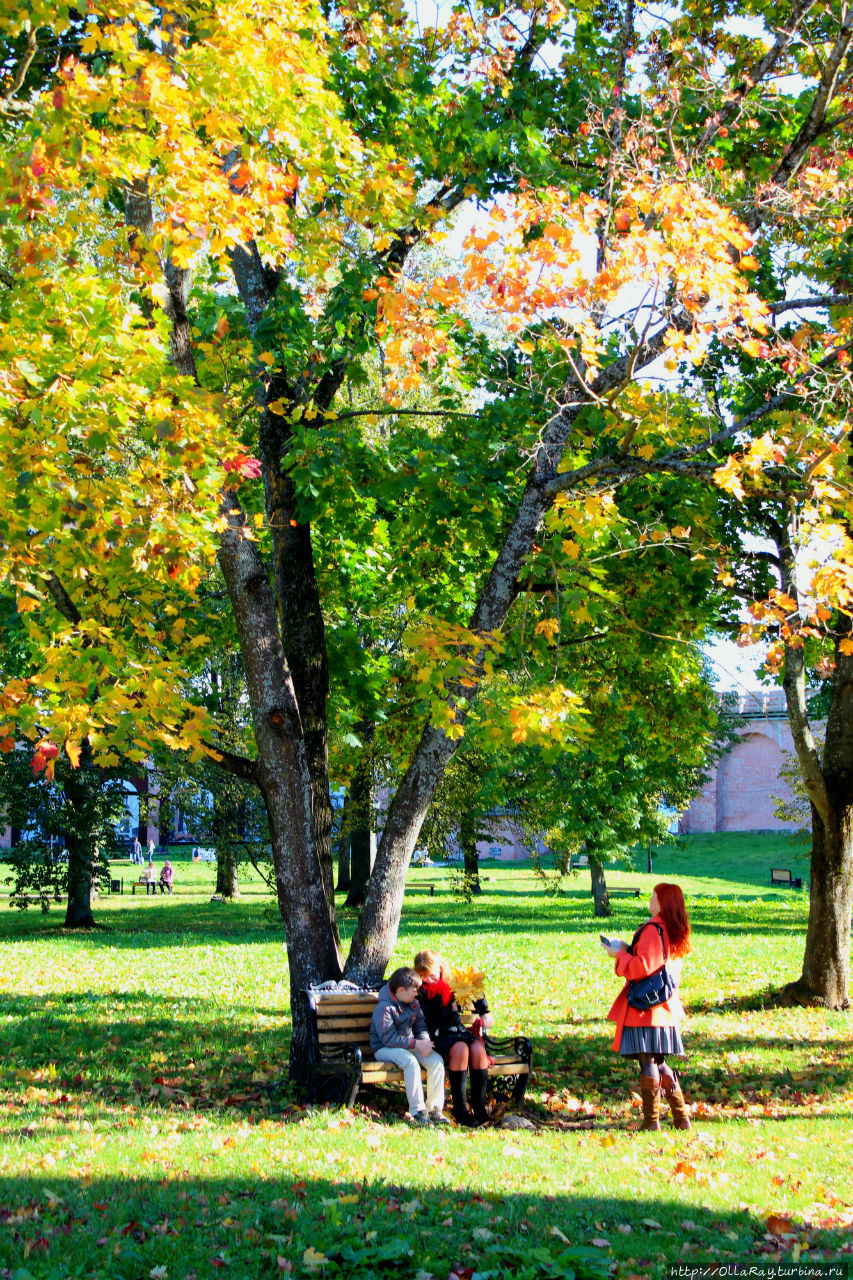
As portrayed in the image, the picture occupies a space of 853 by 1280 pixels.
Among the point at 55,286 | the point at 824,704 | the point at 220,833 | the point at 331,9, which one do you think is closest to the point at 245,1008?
the point at 55,286

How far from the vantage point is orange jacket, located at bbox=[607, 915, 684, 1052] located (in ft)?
23.4

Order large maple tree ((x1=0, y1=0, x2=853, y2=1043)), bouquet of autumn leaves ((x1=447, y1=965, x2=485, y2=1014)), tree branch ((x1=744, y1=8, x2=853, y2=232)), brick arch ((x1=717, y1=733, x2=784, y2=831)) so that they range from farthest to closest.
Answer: brick arch ((x1=717, y1=733, x2=784, y2=831))
bouquet of autumn leaves ((x1=447, y1=965, x2=485, y2=1014))
tree branch ((x1=744, y1=8, x2=853, y2=232))
large maple tree ((x1=0, y1=0, x2=853, y2=1043))

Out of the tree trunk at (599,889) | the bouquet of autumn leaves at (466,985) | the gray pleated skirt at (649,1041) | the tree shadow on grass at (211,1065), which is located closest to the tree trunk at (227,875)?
the tree trunk at (599,889)

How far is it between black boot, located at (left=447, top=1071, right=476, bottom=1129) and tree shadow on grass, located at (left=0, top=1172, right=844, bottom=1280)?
72.4 inches

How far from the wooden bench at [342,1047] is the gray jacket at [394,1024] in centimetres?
18

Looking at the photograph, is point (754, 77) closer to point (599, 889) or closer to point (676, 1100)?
point (676, 1100)

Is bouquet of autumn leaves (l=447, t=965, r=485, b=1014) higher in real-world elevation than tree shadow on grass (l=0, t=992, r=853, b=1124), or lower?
higher

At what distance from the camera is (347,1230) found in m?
4.44

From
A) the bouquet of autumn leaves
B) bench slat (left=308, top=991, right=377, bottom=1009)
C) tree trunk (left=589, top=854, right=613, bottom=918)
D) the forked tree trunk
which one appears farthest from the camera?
tree trunk (left=589, top=854, right=613, bottom=918)

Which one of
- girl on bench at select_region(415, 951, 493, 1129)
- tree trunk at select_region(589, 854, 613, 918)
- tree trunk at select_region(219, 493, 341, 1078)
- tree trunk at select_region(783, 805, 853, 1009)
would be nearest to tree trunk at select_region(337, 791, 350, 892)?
tree trunk at select_region(589, 854, 613, 918)

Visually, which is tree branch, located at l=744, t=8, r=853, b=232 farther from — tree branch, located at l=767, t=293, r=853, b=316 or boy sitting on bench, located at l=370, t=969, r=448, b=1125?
boy sitting on bench, located at l=370, t=969, r=448, b=1125

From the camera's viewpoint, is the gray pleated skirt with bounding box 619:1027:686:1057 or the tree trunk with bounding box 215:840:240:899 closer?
the gray pleated skirt with bounding box 619:1027:686:1057

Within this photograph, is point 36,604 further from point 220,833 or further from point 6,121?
point 220,833

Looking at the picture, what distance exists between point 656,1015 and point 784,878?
36848 millimetres
